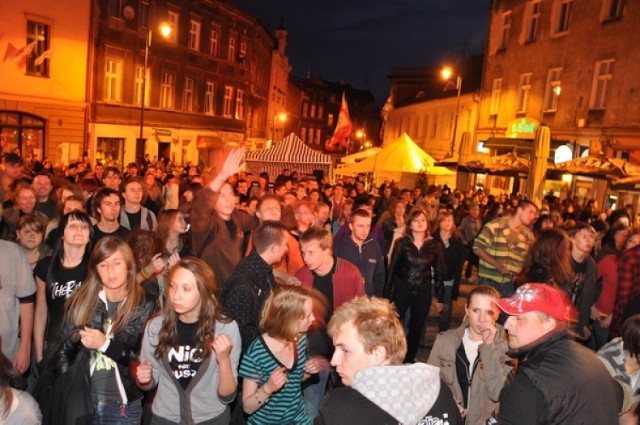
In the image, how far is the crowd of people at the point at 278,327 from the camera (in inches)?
99.1

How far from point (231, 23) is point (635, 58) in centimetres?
2359

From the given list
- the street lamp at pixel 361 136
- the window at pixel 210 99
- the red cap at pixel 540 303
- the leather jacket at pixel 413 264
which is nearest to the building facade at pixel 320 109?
the street lamp at pixel 361 136

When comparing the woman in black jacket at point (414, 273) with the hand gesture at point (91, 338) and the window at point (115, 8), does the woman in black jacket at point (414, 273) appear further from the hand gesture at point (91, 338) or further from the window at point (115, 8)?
the window at point (115, 8)

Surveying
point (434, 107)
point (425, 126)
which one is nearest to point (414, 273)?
point (434, 107)

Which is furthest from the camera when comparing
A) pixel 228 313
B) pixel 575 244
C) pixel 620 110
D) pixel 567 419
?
pixel 620 110

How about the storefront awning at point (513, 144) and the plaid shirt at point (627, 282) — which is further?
the storefront awning at point (513, 144)

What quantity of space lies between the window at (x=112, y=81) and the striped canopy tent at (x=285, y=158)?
10.9m

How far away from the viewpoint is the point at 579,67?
20.0 metres

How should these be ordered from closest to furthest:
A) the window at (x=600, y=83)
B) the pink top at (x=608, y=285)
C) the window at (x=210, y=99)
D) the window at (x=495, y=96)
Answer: the pink top at (x=608, y=285) < the window at (x=600, y=83) < the window at (x=495, y=96) < the window at (x=210, y=99)

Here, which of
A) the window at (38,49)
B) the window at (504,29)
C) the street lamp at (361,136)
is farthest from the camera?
the street lamp at (361,136)

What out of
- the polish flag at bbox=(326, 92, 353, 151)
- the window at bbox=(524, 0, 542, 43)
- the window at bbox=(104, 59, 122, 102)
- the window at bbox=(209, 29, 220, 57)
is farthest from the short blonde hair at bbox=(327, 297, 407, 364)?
the window at bbox=(209, 29, 220, 57)

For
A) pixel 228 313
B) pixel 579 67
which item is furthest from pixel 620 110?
pixel 228 313

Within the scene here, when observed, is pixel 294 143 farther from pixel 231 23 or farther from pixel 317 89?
pixel 317 89

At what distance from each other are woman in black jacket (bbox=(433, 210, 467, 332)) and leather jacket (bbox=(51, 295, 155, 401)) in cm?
475
